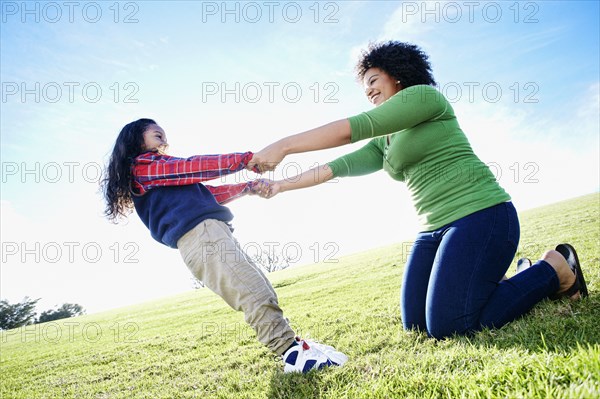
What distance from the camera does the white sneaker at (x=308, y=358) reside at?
8.69ft

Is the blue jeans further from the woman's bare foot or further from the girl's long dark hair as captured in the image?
the girl's long dark hair

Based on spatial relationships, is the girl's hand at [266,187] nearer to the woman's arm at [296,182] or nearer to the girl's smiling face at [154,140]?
the woman's arm at [296,182]

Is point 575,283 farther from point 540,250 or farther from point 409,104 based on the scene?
point 540,250

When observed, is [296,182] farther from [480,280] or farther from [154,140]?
[480,280]

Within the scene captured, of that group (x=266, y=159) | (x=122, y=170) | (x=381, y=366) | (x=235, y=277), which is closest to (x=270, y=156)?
(x=266, y=159)

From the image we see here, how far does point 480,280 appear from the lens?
8.98 ft

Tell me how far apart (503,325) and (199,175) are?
9.65 feet

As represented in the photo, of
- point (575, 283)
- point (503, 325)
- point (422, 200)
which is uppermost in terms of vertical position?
point (422, 200)

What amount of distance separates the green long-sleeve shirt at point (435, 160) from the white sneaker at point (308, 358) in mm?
1452

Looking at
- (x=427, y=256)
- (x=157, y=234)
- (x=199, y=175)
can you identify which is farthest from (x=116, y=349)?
(x=427, y=256)

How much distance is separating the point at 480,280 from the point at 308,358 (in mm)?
1514

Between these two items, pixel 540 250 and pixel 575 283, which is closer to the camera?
pixel 575 283

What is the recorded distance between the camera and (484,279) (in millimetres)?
2746

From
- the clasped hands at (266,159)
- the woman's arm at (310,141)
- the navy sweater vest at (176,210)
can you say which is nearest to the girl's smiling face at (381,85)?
the woman's arm at (310,141)
